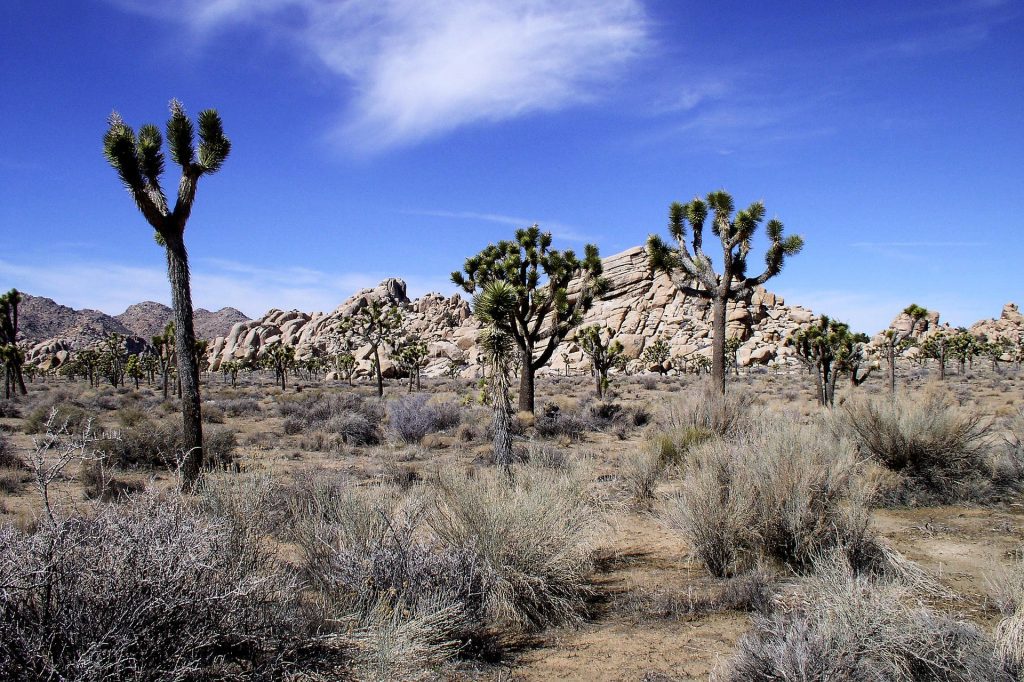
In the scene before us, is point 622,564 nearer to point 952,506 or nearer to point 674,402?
point 952,506

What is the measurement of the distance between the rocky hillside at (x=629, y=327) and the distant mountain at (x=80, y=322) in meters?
21.0

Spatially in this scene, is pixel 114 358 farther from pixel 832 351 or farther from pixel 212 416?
pixel 832 351

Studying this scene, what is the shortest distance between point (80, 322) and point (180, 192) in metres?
143

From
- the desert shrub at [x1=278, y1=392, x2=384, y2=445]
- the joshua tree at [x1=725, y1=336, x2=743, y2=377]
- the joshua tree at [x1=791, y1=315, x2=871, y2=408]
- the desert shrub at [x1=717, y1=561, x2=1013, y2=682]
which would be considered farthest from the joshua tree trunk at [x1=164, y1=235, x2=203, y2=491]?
the joshua tree at [x1=725, y1=336, x2=743, y2=377]

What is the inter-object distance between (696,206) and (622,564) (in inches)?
525

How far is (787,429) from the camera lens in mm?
7527

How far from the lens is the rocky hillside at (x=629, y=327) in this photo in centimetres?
8453

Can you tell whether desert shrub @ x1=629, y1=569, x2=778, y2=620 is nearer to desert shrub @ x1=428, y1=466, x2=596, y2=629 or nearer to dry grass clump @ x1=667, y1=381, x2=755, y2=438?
desert shrub @ x1=428, y1=466, x2=596, y2=629

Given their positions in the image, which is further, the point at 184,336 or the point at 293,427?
the point at 293,427

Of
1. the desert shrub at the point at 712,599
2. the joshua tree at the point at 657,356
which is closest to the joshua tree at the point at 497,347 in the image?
the desert shrub at the point at 712,599

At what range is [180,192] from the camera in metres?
10.4

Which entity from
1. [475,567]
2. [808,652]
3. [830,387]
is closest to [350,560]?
[475,567]

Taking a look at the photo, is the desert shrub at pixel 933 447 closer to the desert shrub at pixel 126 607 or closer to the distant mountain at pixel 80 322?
the desert shrub at pixel 126 607

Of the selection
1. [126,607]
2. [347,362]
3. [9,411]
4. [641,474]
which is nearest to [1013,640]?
[126,607]
